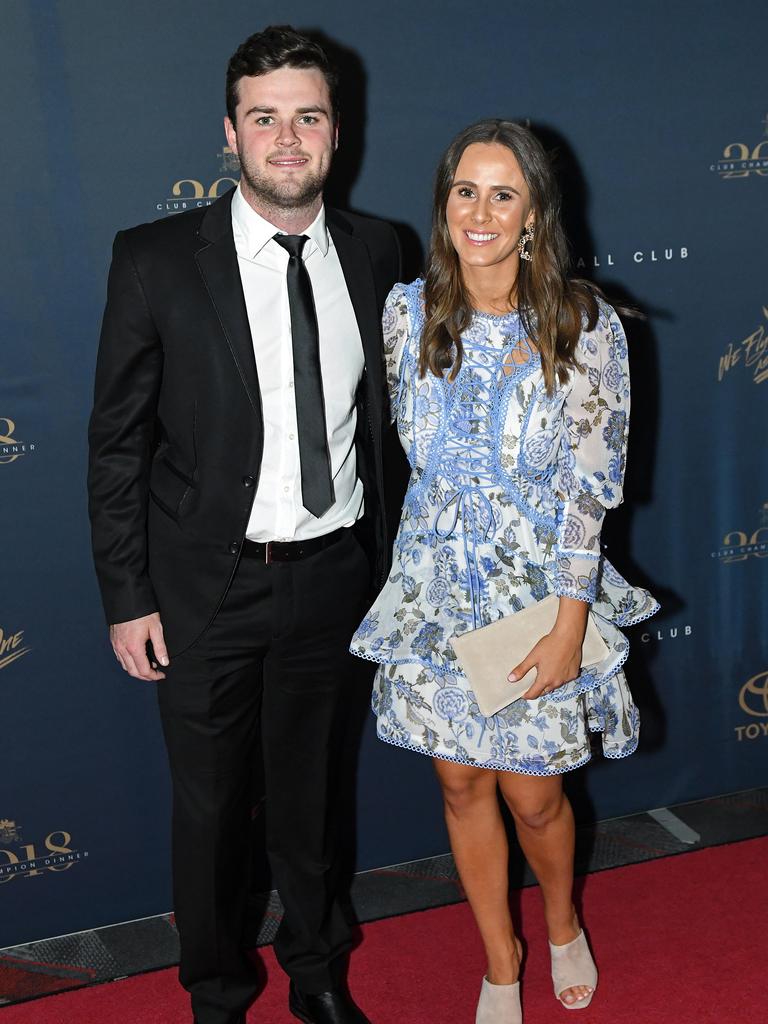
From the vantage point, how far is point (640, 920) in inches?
108

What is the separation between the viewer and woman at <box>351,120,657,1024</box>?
212cm

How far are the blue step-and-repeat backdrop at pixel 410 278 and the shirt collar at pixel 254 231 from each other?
0.36 meters

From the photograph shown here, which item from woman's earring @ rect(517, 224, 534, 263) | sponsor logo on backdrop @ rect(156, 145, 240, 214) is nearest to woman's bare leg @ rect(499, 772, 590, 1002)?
woman's earring @ rect(517, 224, 534, 263)

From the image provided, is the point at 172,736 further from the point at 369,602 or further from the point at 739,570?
the point at 739,570

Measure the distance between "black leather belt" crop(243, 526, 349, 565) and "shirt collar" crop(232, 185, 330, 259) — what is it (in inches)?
20.8

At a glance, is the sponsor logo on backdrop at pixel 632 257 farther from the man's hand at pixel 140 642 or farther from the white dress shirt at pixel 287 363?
the man's hand at pixel 140 642

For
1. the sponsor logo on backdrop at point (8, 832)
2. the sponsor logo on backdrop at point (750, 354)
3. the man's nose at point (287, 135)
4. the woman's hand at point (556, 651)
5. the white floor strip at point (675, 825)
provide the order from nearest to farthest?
the man's nose at point (287, 135), the woman's hand at point (556, 651), the sponsor logo on backdrop at point (8, 832), the sponsor logo on backdrop at point (750, 354), the white floor strip at point (675, 825)

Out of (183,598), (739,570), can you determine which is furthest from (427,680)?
(739,570)

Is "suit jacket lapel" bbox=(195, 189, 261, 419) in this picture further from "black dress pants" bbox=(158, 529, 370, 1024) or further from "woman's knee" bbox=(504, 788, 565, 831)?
"woman's knee" bbox=(504, 788, 565, 831)

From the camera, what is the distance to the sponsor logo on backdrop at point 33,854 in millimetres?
2752

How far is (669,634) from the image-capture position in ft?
10.3

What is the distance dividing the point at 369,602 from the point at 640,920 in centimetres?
103

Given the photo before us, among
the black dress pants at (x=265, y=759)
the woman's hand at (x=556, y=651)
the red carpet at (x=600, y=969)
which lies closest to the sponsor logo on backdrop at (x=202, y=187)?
the black dress pants at (x=265, y=759)

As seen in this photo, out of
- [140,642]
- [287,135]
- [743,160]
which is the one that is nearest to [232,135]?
[287,135]
